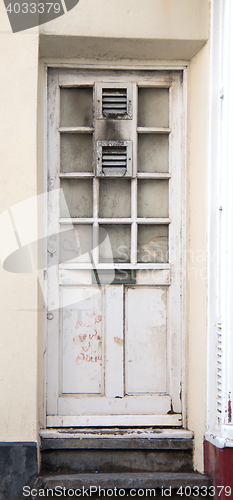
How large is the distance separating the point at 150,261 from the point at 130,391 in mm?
989

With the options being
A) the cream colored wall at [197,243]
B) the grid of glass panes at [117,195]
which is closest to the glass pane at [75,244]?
the grid of glass panes at [117,195]

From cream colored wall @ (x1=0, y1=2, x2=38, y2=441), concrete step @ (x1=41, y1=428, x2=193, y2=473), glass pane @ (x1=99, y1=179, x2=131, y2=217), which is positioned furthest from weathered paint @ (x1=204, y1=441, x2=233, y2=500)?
glass pane @ (x1=99, y1=179, x2=131, y2=217)

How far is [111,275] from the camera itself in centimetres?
287

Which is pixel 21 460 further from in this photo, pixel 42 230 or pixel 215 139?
pixel 215 139

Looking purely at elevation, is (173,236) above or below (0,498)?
above

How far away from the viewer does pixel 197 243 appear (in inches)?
108

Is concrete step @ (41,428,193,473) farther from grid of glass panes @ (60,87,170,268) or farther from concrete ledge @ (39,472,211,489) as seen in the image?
grid of glass panes @ (60,87,170,268)

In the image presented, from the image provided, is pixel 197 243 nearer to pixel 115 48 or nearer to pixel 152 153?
pixel 152 153

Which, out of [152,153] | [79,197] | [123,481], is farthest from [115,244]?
[123,481]

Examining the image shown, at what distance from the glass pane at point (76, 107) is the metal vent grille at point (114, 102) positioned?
0.13 metres

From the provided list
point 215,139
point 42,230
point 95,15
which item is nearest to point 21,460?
point 42,230

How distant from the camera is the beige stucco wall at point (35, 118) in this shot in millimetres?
2551

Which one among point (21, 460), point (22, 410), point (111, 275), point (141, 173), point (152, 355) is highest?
point (141, 173)

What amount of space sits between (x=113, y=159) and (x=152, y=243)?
0.70 meters
